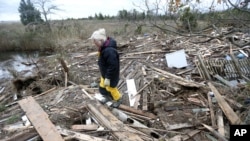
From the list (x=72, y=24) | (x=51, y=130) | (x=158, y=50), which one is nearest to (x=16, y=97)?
(x=51, y=130)

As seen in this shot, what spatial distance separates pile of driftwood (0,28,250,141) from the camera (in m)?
4.43

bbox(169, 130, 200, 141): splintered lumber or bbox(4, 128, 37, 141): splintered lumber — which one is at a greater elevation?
bbox(4, 128, 37, 141): splintered lumber

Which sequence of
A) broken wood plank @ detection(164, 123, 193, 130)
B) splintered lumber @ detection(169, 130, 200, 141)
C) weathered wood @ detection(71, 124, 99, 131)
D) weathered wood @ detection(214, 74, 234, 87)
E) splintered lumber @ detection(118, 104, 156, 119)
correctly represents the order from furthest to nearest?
weathered wood @ detection(214, 74, 234, 87) < splintered lumber @ detection(118, 104, 156, 119) < broken wood plank @ detection(164, 123, 193, 130) < weathered wood @ detection(71, 124, 99, 131) < splintered lumber @ detection(169, 130, 200, 141)

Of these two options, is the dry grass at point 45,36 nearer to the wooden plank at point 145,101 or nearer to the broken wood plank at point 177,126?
the wooden plank at point 145,101

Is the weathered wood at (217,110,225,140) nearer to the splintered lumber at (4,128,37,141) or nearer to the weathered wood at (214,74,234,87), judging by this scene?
the weathered wood at (214,74,234,87)

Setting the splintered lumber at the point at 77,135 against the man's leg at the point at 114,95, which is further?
the man's leg at the point at 114,95

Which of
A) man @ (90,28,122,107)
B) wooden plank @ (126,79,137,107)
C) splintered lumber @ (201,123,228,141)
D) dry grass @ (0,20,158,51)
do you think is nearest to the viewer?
splintered lumber @ (201,123,228,141)

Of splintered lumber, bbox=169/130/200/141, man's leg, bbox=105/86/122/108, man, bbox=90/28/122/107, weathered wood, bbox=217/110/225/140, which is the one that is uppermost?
man, bbox=90/28/122/107

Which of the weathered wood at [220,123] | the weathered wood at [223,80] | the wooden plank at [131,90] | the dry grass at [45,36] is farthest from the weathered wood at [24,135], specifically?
the dry grass at [45,36]

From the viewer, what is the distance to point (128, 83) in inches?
273

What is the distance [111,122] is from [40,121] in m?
1.45

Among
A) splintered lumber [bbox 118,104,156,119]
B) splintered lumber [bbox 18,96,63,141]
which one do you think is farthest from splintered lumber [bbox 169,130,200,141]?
splintered lumber [bbox 18,96,63,141]

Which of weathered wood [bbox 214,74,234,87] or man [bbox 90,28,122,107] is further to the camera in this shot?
weathered wood [bbox 214,74,234,87]

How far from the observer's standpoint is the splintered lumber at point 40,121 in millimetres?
4242
